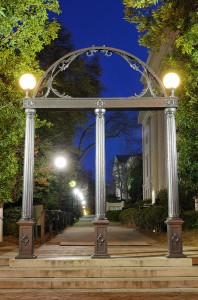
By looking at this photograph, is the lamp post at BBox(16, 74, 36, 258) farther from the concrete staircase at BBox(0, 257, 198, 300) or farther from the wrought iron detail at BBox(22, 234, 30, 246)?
the concrete staircase at BBox(0, 257, 198, 300)

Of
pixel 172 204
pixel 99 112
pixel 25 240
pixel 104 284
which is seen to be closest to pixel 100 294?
pixel 104 284

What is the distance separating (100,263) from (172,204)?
7.62 feet

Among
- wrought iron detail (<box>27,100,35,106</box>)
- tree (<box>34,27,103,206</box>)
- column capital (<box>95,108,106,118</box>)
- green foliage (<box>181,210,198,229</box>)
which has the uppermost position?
tree (<box>34,27,103,206</box>)

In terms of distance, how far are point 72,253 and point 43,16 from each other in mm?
7314

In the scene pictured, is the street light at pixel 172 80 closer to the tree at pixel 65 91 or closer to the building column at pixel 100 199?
the building column at pixel 100 199

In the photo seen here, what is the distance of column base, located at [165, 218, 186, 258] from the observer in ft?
36.5

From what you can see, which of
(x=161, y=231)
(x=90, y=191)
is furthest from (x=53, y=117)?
(x=90, y=191)

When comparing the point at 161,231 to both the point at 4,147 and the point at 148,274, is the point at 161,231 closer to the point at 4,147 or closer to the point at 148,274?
the point at 4,147

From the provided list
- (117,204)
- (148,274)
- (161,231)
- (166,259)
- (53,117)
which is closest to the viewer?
(148,274)

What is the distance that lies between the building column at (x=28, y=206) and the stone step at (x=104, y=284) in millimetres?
1559

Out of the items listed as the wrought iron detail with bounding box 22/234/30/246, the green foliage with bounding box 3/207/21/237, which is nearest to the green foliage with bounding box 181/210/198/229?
the green foliage with bounding box 3/207/21/237

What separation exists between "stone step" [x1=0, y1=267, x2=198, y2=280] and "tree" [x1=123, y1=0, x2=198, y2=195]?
19.9ft

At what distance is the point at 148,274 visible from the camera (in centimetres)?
990

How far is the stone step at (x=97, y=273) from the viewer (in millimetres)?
9891
